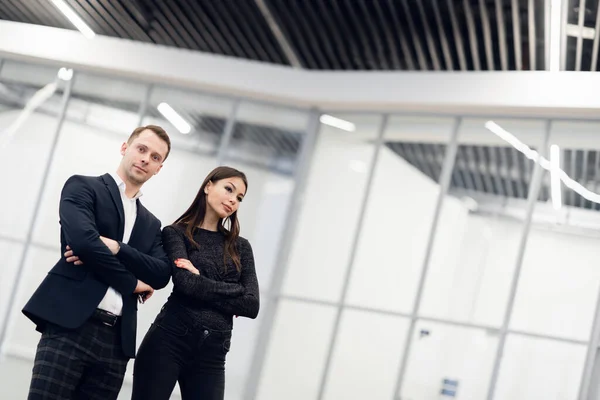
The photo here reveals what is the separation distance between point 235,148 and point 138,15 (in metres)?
1.95

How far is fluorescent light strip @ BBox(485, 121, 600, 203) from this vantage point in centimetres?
838

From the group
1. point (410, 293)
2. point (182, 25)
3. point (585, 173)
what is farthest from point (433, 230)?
point (182, 25)

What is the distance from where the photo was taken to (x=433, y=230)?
30.4ft

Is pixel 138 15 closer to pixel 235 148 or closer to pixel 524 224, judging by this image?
pixel 235 148

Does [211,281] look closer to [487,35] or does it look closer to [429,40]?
[487,35]

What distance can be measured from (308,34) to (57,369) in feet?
24.9

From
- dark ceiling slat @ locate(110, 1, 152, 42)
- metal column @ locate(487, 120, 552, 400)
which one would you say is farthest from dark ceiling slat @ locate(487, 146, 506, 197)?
dark ceiling slat @ locate(110, 1, 152, 42)

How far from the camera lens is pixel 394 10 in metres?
9.14

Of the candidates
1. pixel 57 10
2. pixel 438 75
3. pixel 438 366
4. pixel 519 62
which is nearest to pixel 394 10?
pixel 438 75

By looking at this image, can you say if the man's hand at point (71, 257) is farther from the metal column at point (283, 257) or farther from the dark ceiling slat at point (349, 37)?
the metal column at point (283, 257)

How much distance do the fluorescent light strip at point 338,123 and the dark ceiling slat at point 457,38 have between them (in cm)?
140

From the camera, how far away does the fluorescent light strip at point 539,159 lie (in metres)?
8.38

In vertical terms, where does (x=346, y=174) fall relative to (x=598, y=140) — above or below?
below

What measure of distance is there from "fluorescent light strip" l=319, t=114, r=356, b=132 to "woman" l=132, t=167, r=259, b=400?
21.3 feet
